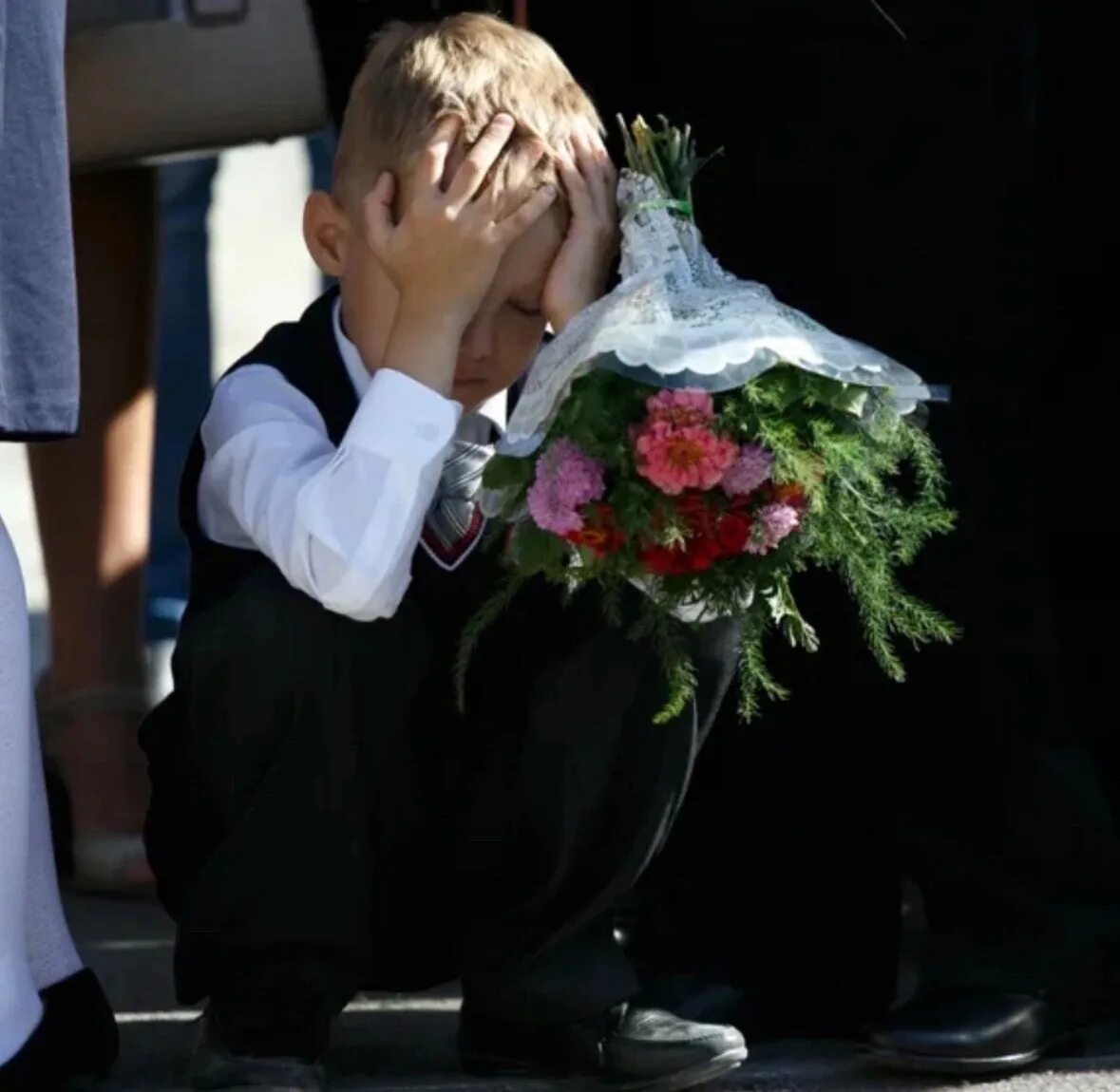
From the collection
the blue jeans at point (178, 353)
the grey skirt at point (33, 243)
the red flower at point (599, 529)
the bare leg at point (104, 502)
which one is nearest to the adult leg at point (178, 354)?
the blue jeans at point (178, 353)

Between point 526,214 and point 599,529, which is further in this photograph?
point 526,214

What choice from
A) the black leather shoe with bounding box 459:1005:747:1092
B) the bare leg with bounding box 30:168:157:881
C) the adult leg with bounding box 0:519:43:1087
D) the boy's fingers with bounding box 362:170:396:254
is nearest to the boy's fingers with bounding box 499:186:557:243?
the boy's fingers with bounding box 362:170:396:254

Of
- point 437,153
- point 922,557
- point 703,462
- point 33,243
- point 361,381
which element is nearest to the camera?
point 703,462

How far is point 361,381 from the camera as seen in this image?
2.49 metres

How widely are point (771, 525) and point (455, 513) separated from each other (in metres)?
0.41

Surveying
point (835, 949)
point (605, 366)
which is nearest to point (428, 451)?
point (605, 366)

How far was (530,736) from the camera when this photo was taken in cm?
242

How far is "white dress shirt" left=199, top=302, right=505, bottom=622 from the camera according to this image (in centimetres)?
228

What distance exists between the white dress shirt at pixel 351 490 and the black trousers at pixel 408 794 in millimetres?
51

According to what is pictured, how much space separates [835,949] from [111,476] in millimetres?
1095

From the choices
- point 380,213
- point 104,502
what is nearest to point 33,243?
point 380,213

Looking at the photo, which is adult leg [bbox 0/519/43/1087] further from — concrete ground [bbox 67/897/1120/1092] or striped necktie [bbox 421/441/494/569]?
striped necktie [bbox 421/441/494/569]

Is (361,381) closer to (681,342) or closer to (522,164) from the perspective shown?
(522,164)

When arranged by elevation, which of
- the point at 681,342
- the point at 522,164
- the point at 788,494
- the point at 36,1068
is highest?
the point at 522,164
